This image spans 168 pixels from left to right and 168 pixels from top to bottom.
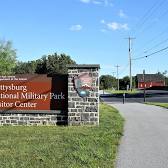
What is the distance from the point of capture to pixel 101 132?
14938 mm

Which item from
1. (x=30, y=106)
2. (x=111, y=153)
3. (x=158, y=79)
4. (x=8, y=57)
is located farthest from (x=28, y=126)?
(x=158, y=79)

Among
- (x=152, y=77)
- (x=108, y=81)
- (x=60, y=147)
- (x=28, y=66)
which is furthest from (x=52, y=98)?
(x=152, y=77)

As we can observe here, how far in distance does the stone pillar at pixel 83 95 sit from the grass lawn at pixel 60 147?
3.81ft

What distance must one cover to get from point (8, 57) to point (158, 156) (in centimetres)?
4921

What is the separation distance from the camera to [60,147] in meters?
11.5

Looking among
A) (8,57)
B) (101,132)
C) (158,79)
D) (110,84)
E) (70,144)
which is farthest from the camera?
(158,79)

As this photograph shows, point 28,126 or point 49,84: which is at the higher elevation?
point 49,84

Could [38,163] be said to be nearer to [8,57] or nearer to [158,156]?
[158,156]

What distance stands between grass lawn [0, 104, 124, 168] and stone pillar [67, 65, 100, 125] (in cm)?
116

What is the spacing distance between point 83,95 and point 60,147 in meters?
6.10

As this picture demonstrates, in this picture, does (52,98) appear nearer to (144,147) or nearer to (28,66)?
(144,147)

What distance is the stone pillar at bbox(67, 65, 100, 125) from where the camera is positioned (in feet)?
57.3

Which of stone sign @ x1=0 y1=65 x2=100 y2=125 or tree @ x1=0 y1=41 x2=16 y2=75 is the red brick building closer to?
tree @ x1=0 y1=41 x2=16 y2=75

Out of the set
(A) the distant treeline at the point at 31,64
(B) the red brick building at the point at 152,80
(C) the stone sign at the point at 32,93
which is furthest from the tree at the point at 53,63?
(C) the stone sign at the point at 32,93
